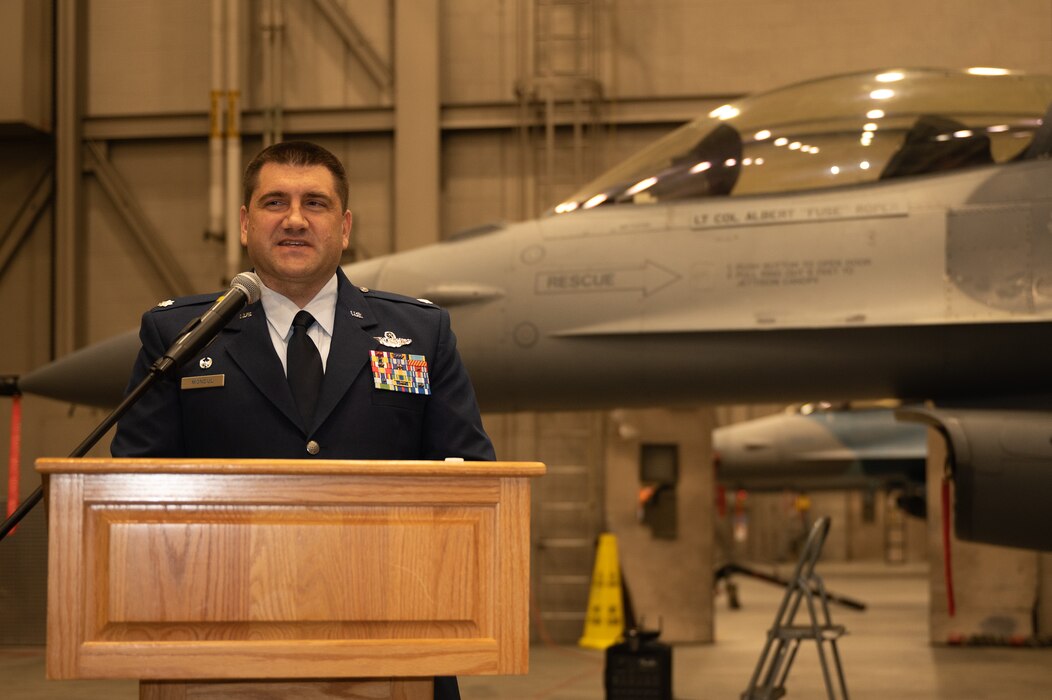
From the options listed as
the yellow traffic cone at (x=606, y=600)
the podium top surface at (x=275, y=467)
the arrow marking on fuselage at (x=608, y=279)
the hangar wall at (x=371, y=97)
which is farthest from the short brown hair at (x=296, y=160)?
the hangar wall at (x=371, y=97)

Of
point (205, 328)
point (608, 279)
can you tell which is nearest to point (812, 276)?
point (608, 279)

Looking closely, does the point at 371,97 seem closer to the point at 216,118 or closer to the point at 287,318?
the point at 216,118

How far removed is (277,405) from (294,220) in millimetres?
318

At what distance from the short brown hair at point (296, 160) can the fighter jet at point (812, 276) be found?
3.50 meters

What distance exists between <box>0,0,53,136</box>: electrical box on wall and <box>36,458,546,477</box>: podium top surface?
10494mm

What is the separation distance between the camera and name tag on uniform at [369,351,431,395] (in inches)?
83.3

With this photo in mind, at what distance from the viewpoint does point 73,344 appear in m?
11.1

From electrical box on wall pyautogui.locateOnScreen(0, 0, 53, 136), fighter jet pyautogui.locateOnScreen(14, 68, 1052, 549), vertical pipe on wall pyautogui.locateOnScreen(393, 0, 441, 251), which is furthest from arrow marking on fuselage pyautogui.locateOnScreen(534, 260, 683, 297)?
electrical box on wall pyautogui.locateOnScreen(0, 0, 53, 136)

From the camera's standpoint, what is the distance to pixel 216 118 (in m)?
11.1

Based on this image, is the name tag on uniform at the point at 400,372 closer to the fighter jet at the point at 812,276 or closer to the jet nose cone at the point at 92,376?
the fighter jet at the point at 812,276

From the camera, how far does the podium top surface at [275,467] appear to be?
154 cm

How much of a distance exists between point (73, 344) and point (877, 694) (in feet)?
25.3

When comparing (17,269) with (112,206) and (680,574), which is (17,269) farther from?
(680,574)

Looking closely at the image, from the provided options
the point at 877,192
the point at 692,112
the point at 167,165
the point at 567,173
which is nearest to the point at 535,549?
the point at 567,173
